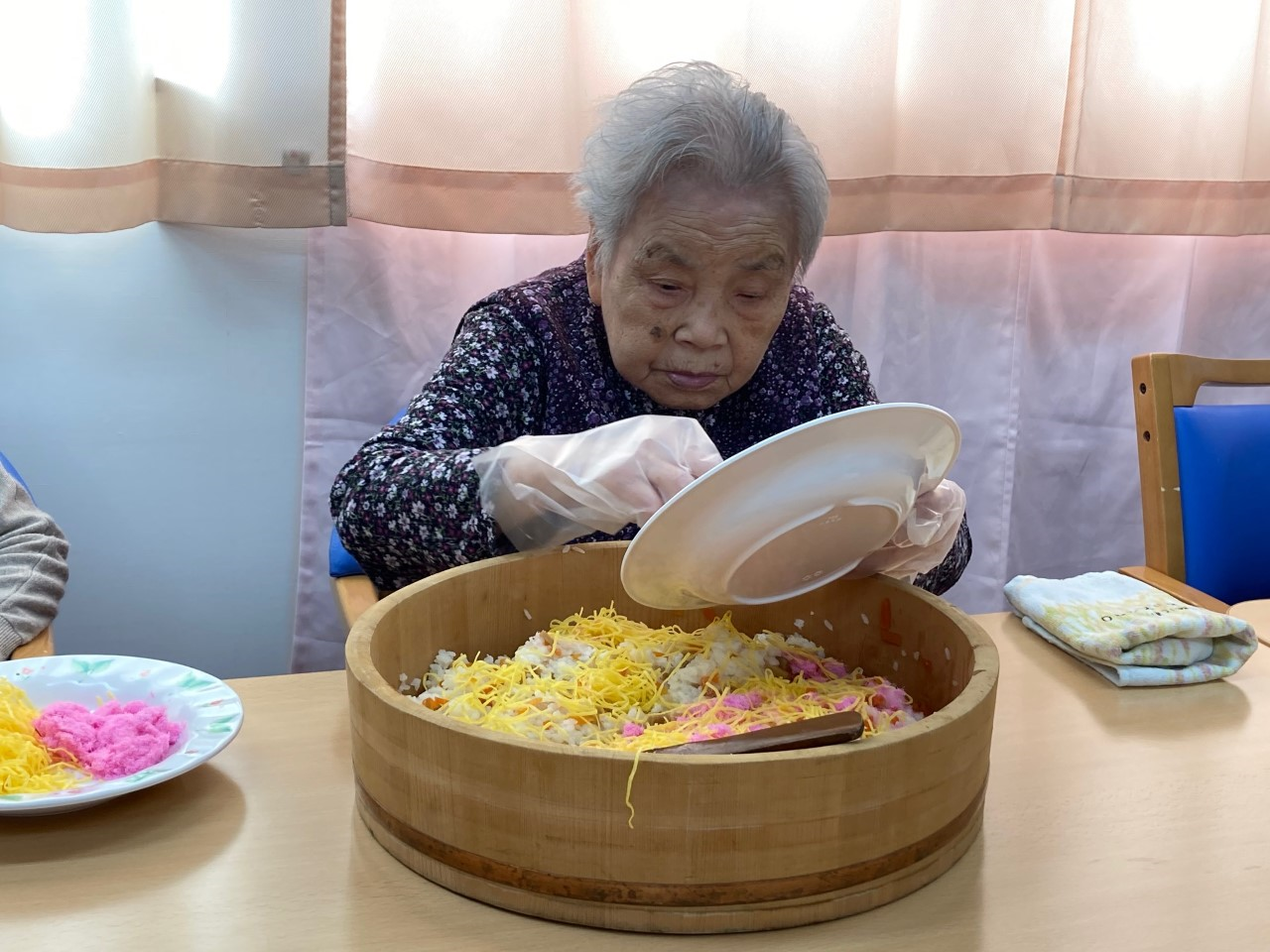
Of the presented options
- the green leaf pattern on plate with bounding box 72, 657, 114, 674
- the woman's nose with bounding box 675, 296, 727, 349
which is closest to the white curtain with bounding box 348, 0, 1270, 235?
the woman's nose with bounding box 675, 296, 727, 349

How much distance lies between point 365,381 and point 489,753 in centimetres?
151

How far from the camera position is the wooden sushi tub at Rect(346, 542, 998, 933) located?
849 millimetres

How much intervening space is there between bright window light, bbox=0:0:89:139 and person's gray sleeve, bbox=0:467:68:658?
Result: 641 mm

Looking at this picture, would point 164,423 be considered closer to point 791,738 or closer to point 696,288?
point 696,288

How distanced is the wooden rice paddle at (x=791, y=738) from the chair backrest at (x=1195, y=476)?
1.28 metres

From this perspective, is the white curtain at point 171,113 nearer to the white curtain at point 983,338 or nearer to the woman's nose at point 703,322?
the white curtain at point 983,338

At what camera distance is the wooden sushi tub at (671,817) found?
0.85 meters

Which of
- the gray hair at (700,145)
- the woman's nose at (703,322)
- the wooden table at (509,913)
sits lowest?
the wooden table at (509,913)

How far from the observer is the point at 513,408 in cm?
176

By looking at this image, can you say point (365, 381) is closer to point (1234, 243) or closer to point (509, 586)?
point (509, 586)

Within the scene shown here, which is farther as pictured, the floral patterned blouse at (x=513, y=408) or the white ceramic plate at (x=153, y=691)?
the floral patterned blouse at (x=513, y=408)

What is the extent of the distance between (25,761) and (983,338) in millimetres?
2170

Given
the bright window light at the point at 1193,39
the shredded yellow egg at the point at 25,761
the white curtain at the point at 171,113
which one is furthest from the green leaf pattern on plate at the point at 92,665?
the bright window light at the point at 1193,39

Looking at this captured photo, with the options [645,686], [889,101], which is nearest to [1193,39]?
[889,101]
